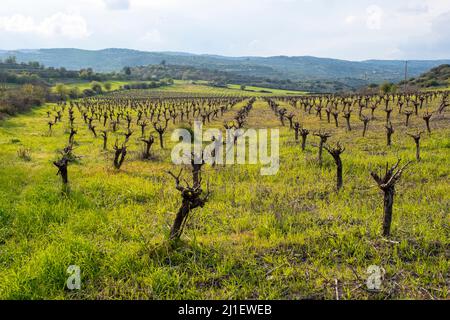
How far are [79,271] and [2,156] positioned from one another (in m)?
16.6

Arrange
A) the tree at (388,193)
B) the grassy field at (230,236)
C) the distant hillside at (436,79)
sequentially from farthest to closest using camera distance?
the distant hillside at (436,79)
the tree at (388,193)
the grassy field at (230,236)

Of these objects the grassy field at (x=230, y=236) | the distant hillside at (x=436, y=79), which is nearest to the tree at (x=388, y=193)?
the grassy field at (x=230, y=236)

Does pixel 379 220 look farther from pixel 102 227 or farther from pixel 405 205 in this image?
pixel 102 227

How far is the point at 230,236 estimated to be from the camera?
9.01 m

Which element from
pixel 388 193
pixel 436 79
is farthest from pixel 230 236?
pixel 436 79

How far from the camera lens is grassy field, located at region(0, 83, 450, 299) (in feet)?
21.9

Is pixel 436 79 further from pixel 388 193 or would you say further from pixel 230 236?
pixel 230 236

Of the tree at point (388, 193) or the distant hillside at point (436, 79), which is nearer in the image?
the tree at point (388, 193)

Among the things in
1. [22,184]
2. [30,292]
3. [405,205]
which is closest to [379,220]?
[405,205]

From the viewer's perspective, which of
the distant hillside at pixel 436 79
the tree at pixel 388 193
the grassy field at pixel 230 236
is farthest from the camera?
the distant hillside at pixel 436 79

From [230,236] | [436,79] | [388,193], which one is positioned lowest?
[230,236]

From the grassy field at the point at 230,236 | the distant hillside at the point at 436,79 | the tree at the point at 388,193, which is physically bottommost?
the grassy field at the point at 230,236

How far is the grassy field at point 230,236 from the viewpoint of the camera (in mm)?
6684

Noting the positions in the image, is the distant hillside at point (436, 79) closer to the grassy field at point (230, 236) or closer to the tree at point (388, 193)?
the grassy field at point (230, 236)
